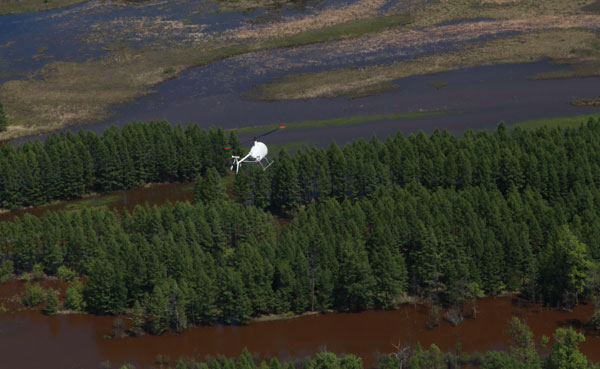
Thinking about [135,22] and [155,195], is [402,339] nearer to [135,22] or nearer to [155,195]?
[155,195]

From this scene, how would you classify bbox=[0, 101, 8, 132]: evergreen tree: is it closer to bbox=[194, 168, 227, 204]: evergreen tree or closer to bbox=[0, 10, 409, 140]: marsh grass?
bbox=[0, 10, 409, 140]: marsh grass

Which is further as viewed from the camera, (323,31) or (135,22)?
(135,22)

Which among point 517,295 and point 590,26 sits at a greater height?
point 590,26

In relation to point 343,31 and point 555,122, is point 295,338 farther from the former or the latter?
point 343,31

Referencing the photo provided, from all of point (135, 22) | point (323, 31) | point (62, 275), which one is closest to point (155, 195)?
point (62, 275)

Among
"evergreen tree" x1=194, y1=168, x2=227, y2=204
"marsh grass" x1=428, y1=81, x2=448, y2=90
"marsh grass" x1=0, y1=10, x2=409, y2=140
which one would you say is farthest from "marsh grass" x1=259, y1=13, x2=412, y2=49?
"evergreen tree" x1=194, y1=168, x2=227, y2=204

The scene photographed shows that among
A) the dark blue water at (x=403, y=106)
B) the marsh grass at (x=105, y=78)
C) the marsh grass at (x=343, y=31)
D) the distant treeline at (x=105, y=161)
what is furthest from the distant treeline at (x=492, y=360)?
the marsh grass at (x=343, y=31)
